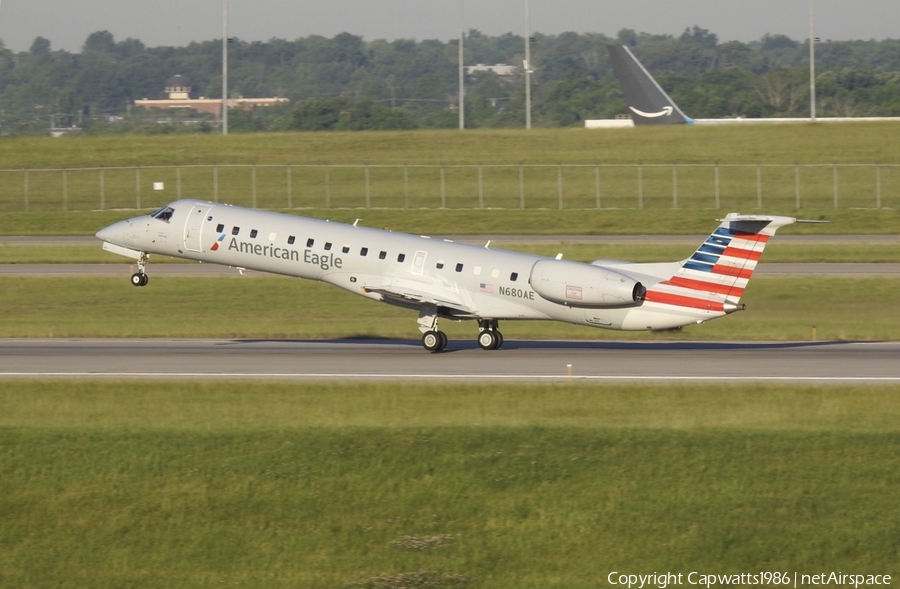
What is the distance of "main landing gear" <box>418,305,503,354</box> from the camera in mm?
36750

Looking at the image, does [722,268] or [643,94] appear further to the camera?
[643,94]

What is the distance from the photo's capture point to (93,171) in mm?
91812

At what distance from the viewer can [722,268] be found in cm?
3284

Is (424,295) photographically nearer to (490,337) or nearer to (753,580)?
(490,337)

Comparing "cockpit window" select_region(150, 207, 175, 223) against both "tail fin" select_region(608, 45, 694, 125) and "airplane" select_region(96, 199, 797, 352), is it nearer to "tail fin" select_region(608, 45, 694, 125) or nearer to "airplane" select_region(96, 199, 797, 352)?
"airplane" select_region(96, 199, 797, 352)

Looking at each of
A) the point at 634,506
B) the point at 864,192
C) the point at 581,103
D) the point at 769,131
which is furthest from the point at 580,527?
the point at 581,103

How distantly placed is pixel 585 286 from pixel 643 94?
83.0 metres

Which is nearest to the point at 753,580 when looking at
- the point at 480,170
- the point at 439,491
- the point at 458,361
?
the point at 439,491

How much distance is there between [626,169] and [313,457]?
66649 mm

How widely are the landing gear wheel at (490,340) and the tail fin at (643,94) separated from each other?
262 ft

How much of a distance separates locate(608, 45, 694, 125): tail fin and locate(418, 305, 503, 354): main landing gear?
79714 mm

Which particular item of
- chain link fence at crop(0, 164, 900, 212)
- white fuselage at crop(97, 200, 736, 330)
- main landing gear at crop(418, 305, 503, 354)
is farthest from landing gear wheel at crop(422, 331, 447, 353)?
chain link fence at crop(0, 164, 900, 212)

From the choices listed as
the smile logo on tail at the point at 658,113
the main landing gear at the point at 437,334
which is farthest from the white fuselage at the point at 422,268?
the smile logo on tail at the point at 658,113

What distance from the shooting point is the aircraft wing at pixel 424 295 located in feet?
119
